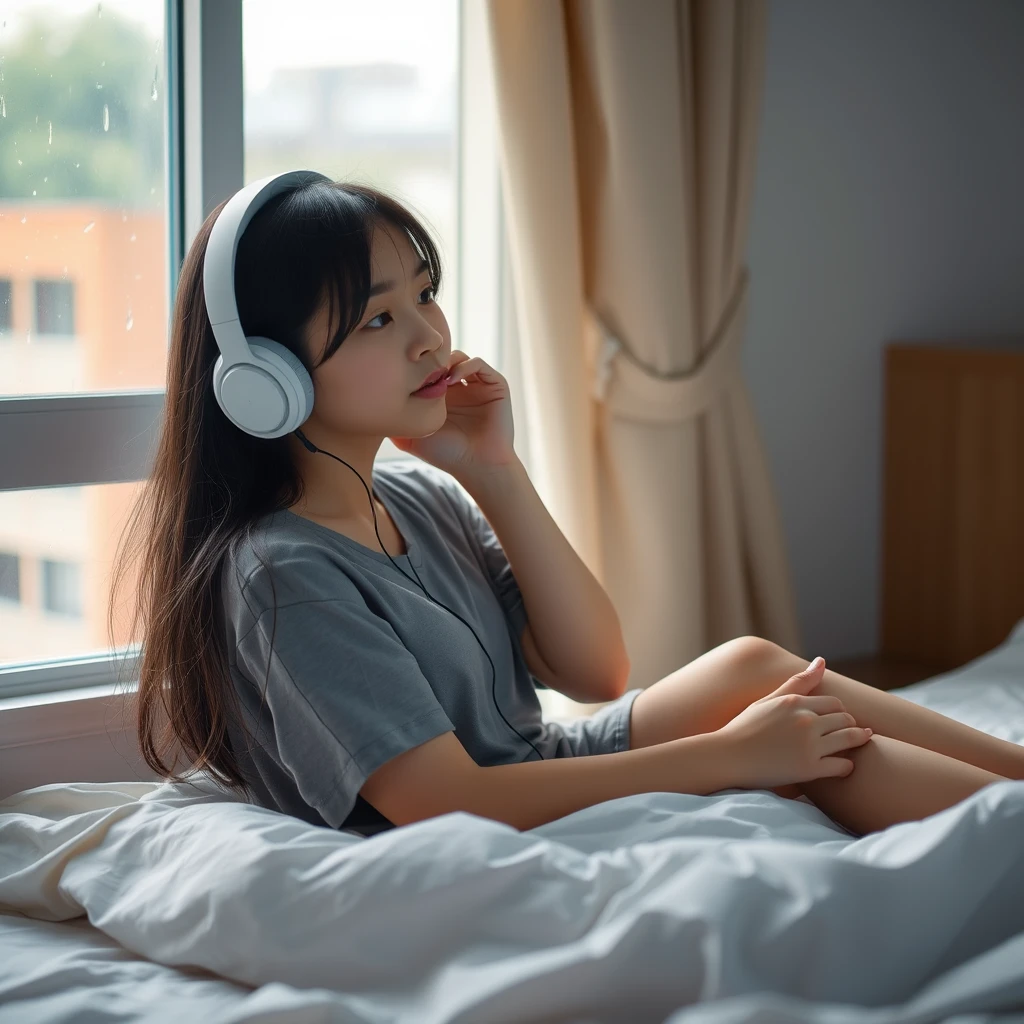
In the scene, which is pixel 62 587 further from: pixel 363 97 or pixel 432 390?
pixel 363 97

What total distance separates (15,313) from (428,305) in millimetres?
587

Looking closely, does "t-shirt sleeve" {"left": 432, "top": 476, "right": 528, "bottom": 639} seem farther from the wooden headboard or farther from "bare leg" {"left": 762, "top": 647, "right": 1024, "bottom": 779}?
the wooden headboard

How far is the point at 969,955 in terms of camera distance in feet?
2.66

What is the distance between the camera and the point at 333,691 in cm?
99

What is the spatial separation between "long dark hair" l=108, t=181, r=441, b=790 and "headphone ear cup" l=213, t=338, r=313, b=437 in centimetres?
5

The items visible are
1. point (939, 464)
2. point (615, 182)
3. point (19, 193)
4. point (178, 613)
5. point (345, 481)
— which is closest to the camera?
point (178, 613)

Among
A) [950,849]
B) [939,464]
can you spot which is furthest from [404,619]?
[939,464]

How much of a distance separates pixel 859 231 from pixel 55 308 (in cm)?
149

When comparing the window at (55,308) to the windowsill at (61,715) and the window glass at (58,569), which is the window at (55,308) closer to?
the window glass at (58,569)

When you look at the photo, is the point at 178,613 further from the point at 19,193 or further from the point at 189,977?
the point at 19,193

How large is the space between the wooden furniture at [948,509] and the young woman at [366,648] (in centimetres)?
112

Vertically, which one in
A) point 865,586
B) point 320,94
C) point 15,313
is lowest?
point 865,586

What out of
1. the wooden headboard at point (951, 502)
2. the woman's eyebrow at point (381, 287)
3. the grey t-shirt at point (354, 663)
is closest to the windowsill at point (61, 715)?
the grey t-shirt at point (354, 663)

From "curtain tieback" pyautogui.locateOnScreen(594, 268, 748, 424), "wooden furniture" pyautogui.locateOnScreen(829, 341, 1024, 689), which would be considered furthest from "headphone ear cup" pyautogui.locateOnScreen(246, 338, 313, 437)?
"wooden furniture" pyautogui.locateOnScreen(829, 341, 1024, 689)
